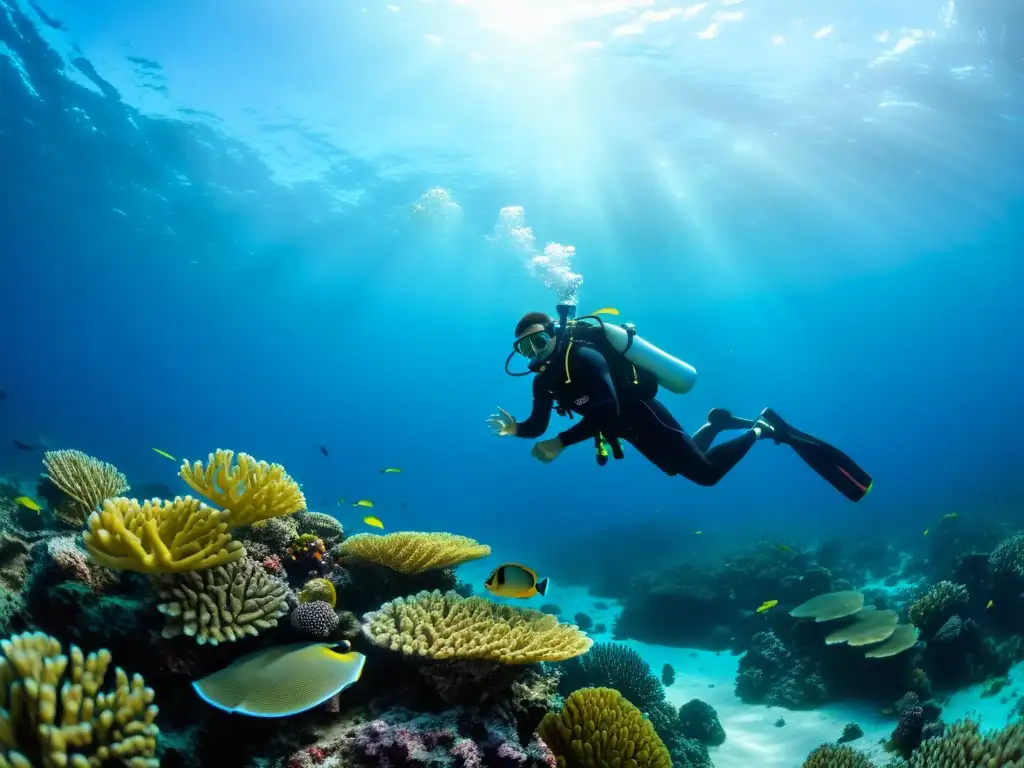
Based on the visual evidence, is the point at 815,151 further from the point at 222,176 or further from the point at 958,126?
the point at 222,176

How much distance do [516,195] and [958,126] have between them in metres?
22.6

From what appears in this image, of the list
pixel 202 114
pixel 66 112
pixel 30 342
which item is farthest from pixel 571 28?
pixel 30 342

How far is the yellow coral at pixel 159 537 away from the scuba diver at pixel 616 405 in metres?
2.91

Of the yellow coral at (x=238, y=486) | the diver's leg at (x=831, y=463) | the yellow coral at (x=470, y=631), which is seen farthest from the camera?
the diver's leg at (x=831, y=463)

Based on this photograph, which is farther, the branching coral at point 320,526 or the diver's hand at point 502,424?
the diver's hand at point 502,424

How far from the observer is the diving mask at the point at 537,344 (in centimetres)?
577

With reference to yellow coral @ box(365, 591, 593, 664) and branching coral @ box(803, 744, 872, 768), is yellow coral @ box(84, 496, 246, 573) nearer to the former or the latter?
yellow coral @ box(365, 591, 593, 664)

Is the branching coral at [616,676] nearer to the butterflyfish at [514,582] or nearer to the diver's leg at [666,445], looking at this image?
the diver's leg at [666,445]

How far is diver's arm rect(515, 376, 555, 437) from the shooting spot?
612cm

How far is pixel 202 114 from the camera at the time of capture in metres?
26.6

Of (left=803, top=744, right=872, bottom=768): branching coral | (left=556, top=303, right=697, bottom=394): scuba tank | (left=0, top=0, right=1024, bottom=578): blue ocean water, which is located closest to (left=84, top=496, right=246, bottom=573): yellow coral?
(left=556, top=303, right=697, bottom=394): scuba tank

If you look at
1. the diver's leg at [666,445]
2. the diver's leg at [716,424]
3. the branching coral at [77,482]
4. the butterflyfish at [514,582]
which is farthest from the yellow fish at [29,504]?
the diver's leg at [716,424]

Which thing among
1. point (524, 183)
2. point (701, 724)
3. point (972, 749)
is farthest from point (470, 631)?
point (524, 183)

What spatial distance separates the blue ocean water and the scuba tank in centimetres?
1781
